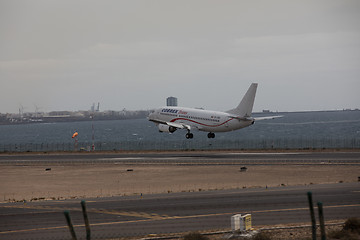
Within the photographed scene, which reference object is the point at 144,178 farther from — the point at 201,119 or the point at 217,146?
the point at 217,146

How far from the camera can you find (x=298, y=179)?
189ft

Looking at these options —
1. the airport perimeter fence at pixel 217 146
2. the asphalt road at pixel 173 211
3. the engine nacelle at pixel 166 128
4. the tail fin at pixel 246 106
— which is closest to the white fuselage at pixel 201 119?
the tail fin at pixel 246 106

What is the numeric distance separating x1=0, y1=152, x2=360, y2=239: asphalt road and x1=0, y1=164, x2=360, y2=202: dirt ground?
575 cm

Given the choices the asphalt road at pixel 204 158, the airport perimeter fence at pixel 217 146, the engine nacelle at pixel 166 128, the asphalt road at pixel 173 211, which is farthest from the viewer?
the airport perimeter fence at pixel 217 146

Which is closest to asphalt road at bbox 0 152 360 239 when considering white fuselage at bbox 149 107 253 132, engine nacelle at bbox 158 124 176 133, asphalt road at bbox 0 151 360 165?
asphalt road at bbox 0 151 360 165

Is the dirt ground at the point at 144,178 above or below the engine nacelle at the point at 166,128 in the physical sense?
below

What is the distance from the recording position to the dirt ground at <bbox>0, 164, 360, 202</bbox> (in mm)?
52656

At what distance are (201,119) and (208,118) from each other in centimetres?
189

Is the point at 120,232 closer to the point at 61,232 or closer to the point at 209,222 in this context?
the point at 61,232

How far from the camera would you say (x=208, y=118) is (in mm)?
96375

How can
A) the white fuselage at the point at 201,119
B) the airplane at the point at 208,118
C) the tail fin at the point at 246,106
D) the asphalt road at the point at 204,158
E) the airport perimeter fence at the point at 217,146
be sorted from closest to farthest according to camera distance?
the asphalt road at the point at 204,158 < the tail fin at the point at 246,106 < the airplane at the point at 208,118 < the white fuselage at the point at 201,119 < the airport perimeter fence at the point at 217,146

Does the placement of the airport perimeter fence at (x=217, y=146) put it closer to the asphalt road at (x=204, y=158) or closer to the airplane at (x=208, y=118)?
the airplane at (x=208, y=118)

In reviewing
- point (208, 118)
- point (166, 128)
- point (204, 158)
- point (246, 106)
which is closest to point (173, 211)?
Result: point (204, 158)

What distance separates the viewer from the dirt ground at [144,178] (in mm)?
52656
